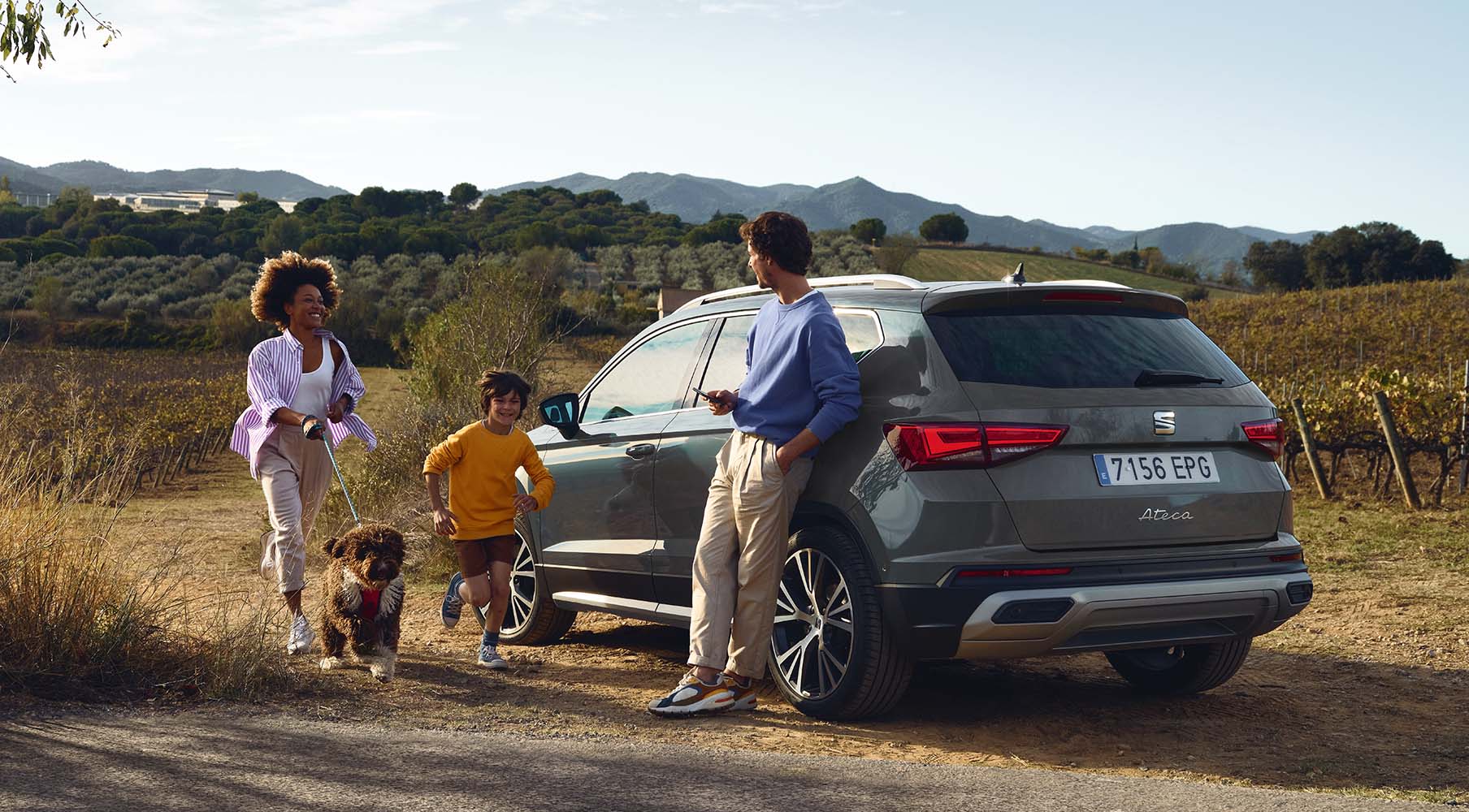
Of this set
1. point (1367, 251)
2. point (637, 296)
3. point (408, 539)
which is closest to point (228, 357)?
point (637, 296)

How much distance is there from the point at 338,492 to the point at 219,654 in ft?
39.9

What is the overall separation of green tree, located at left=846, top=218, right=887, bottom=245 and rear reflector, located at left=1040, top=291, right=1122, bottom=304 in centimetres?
9404

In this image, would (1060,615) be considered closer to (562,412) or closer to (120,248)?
(562,412)

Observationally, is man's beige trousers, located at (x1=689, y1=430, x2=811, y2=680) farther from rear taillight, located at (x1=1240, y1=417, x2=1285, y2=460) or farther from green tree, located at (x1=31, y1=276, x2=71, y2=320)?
green tree, located at (x1=31, y1=276, x2=71, y2=320)

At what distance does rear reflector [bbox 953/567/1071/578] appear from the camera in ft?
16.0

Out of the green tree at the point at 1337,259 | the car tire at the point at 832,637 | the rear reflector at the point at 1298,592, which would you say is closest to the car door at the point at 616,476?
the car tire at the point at 832,637

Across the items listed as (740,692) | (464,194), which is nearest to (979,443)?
(740,692)

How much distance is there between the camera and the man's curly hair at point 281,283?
7266 mm

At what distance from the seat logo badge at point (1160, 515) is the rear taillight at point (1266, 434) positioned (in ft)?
1.67

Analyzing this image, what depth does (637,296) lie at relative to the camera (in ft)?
228

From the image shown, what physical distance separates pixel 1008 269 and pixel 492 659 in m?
76.6

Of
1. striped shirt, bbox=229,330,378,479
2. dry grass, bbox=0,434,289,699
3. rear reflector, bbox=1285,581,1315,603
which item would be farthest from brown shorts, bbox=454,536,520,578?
rear reflector, bbox=1285,581,1315,603

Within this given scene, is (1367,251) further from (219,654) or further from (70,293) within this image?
(219,654)

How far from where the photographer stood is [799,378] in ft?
17.7
